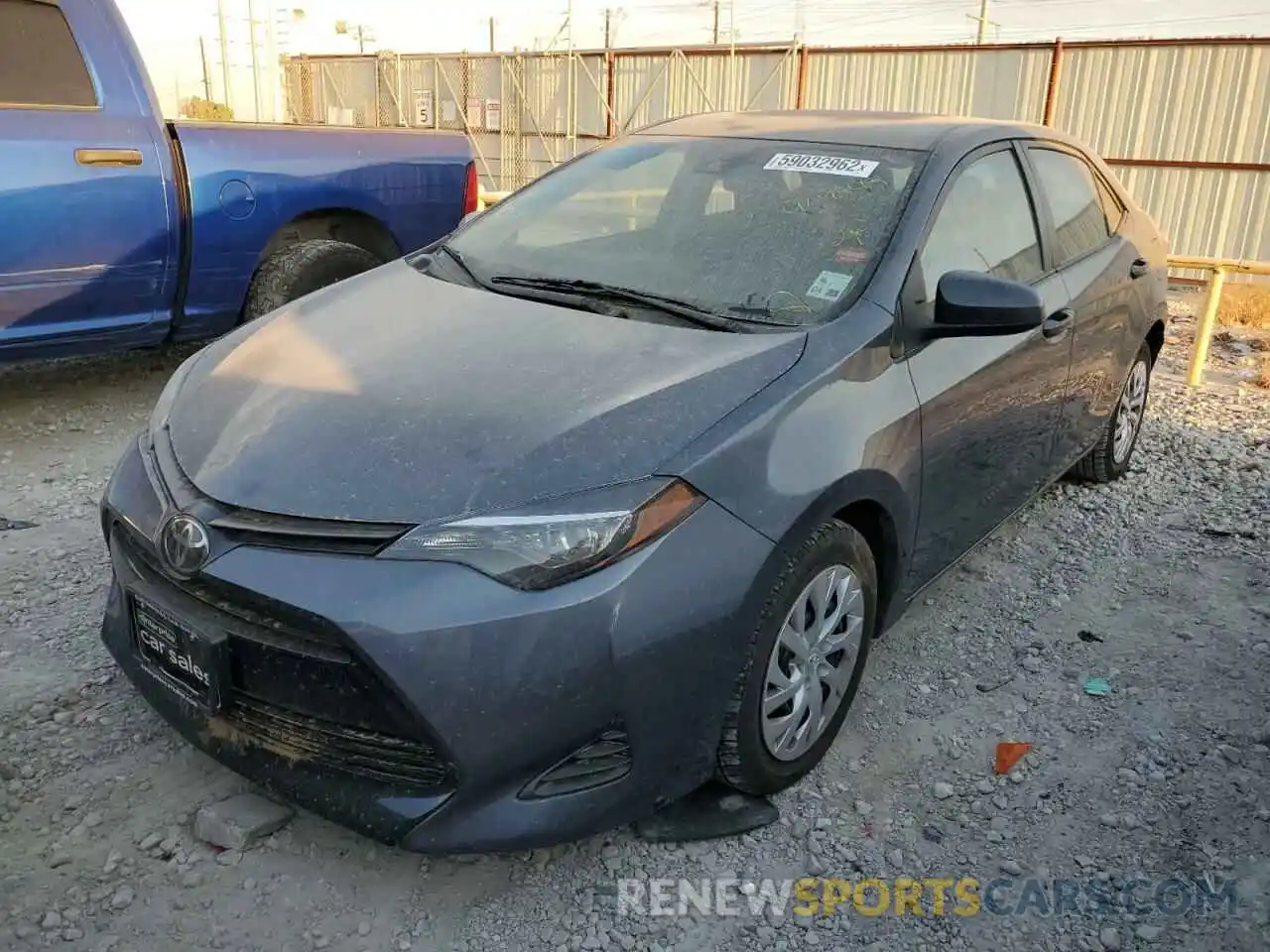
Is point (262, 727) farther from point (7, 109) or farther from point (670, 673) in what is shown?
point (7, 109)

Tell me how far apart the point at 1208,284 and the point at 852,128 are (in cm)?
449

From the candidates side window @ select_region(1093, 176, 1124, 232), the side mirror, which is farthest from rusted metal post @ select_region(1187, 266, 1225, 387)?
the side mirror

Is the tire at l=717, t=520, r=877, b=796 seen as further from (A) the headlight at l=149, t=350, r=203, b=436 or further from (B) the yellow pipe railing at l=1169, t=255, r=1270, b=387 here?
(B) the yellow pipe railing at l=1169, t=255, r=1270, b=387

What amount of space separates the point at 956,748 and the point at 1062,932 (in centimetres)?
69

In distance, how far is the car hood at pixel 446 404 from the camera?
2.24 m

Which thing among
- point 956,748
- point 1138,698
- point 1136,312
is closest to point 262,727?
point 956,748

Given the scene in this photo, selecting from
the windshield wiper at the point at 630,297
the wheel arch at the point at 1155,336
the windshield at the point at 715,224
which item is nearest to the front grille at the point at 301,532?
the windshield wiper at the point at 630,297

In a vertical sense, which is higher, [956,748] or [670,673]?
[670,673]

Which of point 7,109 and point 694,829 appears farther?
point 7,109

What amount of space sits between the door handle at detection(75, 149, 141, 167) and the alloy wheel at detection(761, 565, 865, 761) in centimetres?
384

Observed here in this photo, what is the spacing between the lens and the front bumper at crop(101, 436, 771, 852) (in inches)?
81.3

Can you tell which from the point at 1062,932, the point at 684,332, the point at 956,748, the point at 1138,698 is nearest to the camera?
the point at 1062,932

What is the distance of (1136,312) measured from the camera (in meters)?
4.64

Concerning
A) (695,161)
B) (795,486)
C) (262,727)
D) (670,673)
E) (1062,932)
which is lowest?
(1062,932)
